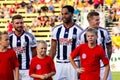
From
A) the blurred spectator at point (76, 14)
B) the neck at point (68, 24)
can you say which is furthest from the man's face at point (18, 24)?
the blurred spectator at point (76, 14)

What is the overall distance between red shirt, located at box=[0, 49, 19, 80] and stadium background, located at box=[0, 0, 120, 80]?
1713 centimetres

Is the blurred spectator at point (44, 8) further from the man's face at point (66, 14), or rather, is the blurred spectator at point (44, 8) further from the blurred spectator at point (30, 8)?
the man's face at point (66, 14)

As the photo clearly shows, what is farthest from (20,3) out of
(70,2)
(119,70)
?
(119,70)

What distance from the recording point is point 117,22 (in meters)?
26.6

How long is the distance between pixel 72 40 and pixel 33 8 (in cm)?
1907

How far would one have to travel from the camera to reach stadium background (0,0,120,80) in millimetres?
26719

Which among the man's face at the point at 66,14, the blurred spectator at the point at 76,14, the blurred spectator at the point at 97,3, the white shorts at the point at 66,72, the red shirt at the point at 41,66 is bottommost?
the white shorts at the point at 66,72

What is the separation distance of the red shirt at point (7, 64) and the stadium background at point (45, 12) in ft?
56.2

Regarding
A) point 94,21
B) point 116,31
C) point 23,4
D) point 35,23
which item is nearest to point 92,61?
point 94,21

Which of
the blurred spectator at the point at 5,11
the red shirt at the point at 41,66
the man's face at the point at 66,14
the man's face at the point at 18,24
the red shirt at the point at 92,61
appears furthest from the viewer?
the blurred spectator at the point at 5,11

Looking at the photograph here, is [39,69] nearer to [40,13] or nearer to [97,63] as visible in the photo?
[97,63]

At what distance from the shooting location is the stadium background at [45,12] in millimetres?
26719

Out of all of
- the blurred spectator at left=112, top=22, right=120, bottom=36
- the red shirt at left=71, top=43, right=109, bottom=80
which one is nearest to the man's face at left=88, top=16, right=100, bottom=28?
the red shirt at left=71, top=43, right=109, bottom=80

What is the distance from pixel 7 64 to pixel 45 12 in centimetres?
1996
